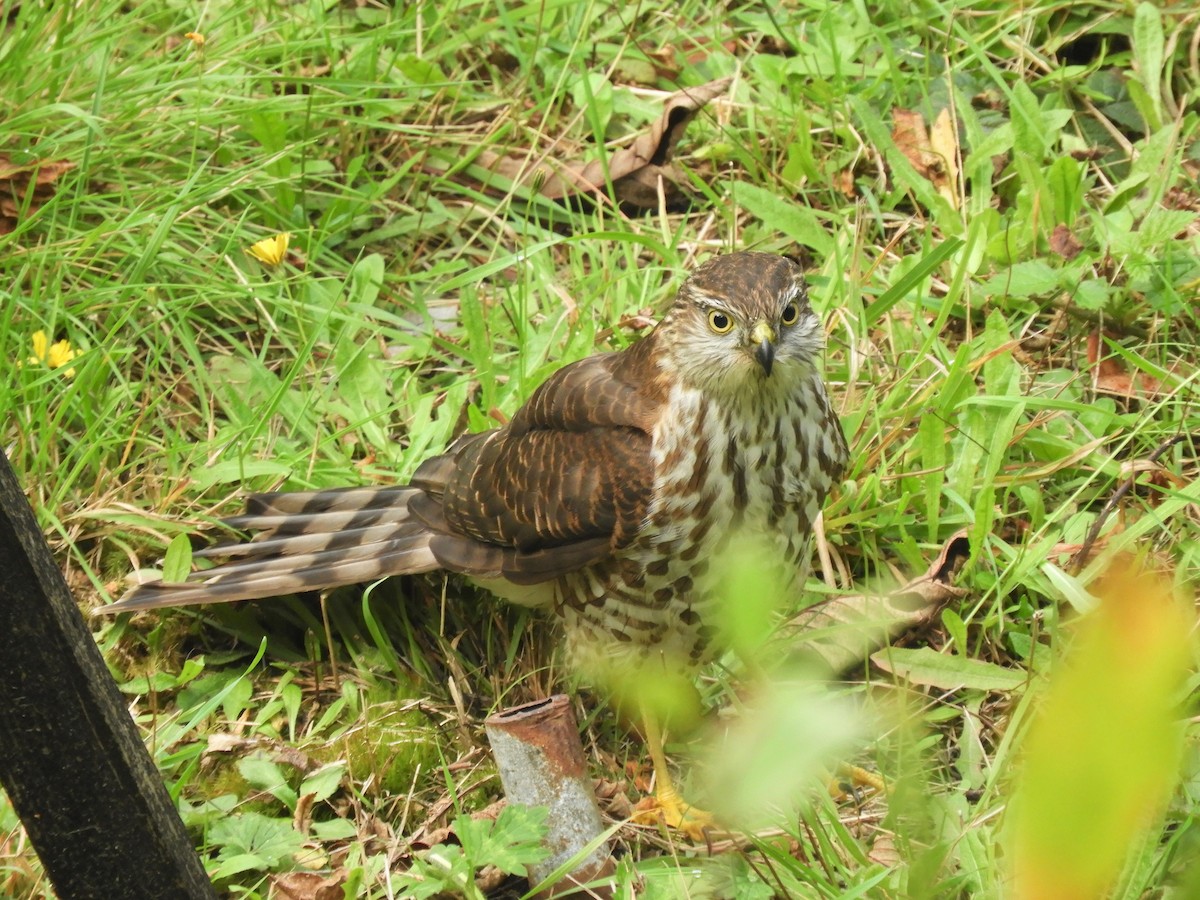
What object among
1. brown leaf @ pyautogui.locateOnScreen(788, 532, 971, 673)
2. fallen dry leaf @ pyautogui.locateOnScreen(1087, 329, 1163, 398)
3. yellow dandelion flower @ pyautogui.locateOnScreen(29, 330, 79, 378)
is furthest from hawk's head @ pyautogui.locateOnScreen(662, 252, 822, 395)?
yellow dandelion flower @ pyautogui.locateOnScreen(29, 330, 79, 378)

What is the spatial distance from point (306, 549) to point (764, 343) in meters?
1.41

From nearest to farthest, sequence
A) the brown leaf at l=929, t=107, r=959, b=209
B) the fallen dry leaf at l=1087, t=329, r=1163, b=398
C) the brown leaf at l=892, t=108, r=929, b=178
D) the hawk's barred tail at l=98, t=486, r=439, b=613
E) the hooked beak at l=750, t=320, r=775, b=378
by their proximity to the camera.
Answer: the hooked beak at l=750, t=320, r=775, b=378 → the hawk's barred tail at l=98, t=486, r=439, b=613 → the fallen dry leaf at l=1087, t=329, r=1163, b=398 → the brown leaf at l=929, t=107, r=959, b=209 → the brown leaf at l=892, t=108, r=929, b=178

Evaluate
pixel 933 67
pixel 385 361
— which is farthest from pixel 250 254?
pixel 933 67

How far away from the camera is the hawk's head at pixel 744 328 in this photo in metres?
2.76

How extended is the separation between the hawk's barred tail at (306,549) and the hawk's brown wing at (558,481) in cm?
11

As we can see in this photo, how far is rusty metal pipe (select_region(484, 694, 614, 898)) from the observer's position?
256cm

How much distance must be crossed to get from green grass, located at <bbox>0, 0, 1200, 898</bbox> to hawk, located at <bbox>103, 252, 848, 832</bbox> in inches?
9.3

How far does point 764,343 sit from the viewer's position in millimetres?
2701

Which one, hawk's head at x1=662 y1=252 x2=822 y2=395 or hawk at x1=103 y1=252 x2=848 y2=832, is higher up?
hawk's head at x1=662 y1=252 x2=822 y2=395

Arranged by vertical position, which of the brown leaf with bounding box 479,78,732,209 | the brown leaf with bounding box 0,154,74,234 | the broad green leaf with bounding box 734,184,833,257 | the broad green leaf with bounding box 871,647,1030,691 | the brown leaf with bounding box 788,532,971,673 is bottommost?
the broad green leaf with bounding box 871,647,1030,691

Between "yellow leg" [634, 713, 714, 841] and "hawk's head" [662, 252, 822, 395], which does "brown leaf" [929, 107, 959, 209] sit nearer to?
"hawk's head" [662, 252, 822, 395]

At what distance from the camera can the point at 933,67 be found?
4551 millimetres

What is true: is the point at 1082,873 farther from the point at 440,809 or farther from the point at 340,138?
the point at 340,138

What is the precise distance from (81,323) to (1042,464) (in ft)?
9.05
